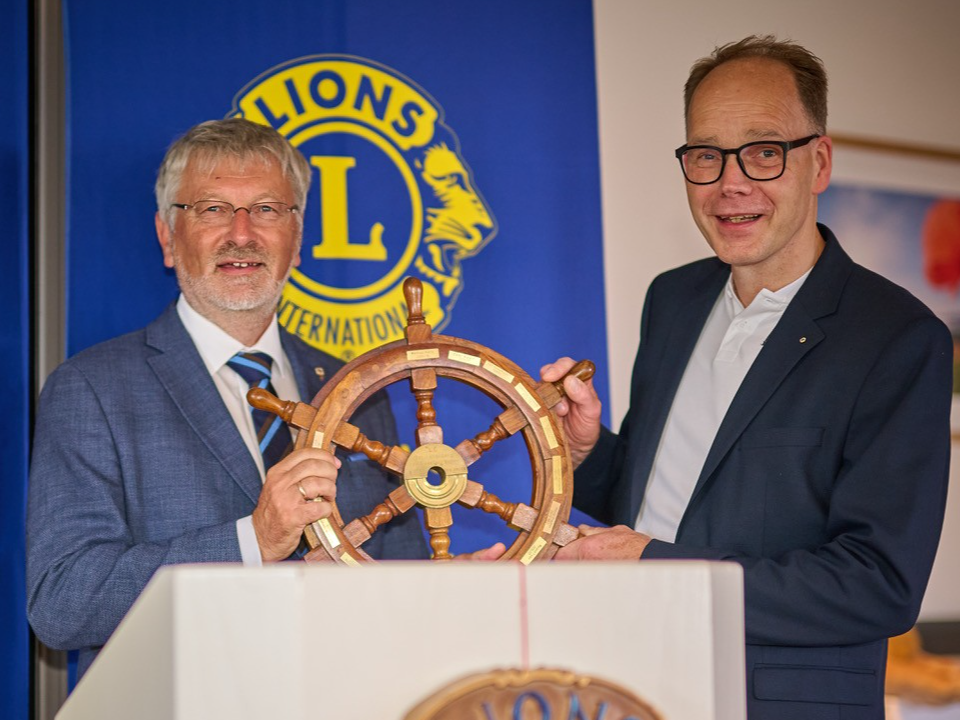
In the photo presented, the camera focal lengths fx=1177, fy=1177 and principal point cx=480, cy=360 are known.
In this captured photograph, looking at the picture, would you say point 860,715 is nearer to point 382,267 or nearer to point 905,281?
point 382,267

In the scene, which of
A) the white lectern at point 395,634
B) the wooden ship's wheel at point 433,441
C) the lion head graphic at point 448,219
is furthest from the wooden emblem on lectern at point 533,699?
the lion head graphic at point 448,219

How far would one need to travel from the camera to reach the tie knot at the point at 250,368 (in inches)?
90.1

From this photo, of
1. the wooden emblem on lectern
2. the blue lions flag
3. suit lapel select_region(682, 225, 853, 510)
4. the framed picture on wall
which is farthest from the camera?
the framed picture on wall

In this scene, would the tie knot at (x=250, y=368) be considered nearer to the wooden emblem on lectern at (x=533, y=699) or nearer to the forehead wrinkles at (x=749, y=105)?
the forehead wrinkles at (x=749, y=105)

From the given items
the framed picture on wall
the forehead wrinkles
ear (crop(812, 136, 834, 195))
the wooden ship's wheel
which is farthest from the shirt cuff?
the framed picture on wall

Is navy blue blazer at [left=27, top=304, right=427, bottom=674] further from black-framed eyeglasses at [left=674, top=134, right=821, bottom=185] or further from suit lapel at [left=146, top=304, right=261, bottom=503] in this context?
black-framed eyeglasses at [left=674, top=134, right=821, bottom=185]

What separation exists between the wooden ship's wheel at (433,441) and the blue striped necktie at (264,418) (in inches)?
15.5

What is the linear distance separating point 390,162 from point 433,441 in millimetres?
1070

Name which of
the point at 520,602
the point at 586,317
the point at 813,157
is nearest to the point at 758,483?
the point at 813,157

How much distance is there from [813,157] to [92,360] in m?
1.41

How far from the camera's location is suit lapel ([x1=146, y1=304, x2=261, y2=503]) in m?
2.16

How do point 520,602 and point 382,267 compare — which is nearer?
point 520,602

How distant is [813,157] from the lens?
2240mm

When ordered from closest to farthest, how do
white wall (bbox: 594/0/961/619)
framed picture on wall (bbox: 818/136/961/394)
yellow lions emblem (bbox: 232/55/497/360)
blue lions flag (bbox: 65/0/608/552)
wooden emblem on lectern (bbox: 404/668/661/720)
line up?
wooden emblem on lectern (bbox: 404/668/661/720)
blue lions flag (bbox: 65/0/608/552)
yellow lions emblem (bbox: 232/55/497/360)
white wall (bbox: 594/0/961/619)
framed picture on wall (bbox: 818/136/961/394)
